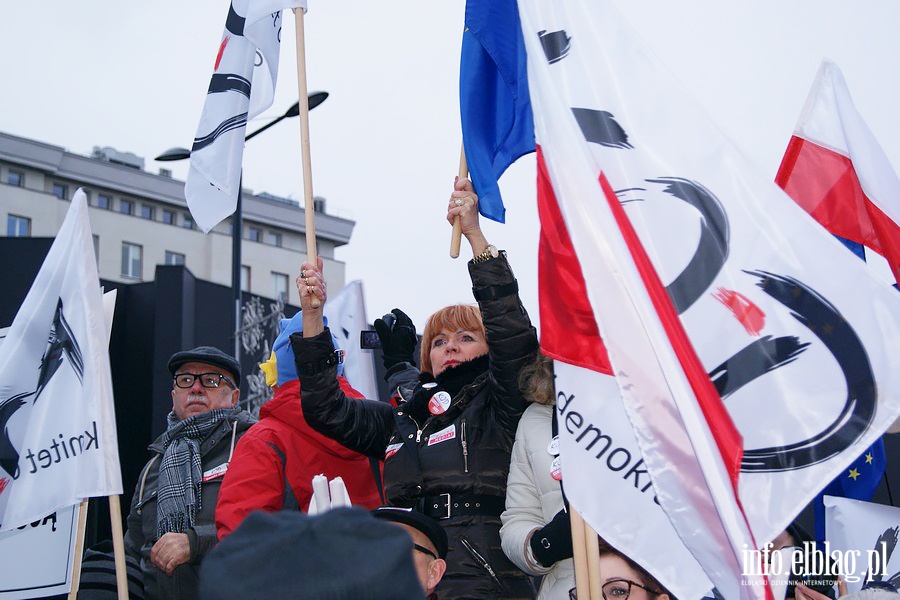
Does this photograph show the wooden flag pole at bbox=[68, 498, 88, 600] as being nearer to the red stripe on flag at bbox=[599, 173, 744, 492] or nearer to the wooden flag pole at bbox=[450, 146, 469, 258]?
the wooden flag pole at bbox=[450, 146, 469, 258]

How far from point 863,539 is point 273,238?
184 feet

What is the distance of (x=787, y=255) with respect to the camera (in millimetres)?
3717

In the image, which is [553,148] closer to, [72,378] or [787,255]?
[787,255]

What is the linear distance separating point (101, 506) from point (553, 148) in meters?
7.75

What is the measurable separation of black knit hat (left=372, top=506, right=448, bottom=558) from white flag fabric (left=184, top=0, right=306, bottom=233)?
175 centimetres

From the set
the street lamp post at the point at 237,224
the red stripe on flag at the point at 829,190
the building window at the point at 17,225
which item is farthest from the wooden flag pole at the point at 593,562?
the building window at the point at 17,225

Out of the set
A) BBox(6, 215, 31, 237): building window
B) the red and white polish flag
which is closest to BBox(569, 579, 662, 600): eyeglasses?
the red and white polish flag

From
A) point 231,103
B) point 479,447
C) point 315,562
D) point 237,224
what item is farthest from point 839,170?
Result: point 237,224

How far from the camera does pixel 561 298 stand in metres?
3.80

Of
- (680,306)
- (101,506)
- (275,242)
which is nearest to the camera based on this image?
(680,306)

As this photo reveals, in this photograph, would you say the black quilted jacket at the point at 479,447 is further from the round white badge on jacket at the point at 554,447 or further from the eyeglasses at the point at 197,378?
the eyeglasses at the point at 197,378

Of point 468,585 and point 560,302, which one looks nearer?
point 560,302

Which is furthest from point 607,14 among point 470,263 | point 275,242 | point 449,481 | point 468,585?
point 275,242

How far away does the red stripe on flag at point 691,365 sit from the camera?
10.8 feet
